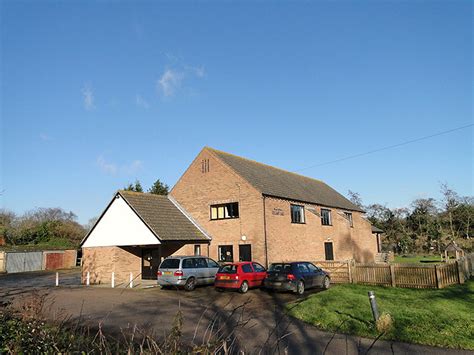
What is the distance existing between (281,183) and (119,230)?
42.6 feet

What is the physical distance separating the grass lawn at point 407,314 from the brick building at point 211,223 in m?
9.02

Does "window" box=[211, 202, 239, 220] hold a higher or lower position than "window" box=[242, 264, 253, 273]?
higher

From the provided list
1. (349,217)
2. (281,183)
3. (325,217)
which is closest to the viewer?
(281,183)

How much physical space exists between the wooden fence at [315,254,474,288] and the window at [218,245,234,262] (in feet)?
21.1

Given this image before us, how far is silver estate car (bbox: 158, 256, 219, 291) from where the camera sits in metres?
19.0

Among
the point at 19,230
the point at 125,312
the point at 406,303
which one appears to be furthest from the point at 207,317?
the point at 19,230

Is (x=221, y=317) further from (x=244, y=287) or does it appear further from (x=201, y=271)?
(x=201, y=271)

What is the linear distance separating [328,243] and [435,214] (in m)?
37.4

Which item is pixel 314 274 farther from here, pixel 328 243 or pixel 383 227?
pixel 383 227

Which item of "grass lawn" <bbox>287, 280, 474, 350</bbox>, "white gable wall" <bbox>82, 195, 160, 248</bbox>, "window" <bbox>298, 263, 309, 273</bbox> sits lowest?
"grass lawn" <bbox>287, 280, 474, 350</bbox>

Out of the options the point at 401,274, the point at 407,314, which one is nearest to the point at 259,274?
Result: the point at 401,274

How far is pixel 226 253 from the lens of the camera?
1019 inches

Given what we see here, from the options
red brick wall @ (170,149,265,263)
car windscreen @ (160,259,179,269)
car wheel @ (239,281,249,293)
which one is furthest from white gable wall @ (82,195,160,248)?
car wheel @ (239,281,249,293)

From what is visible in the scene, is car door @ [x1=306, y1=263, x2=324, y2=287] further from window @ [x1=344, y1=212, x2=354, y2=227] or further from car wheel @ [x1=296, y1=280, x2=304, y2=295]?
window @ [x1=344, y1=212, x2=354, y2=227]
